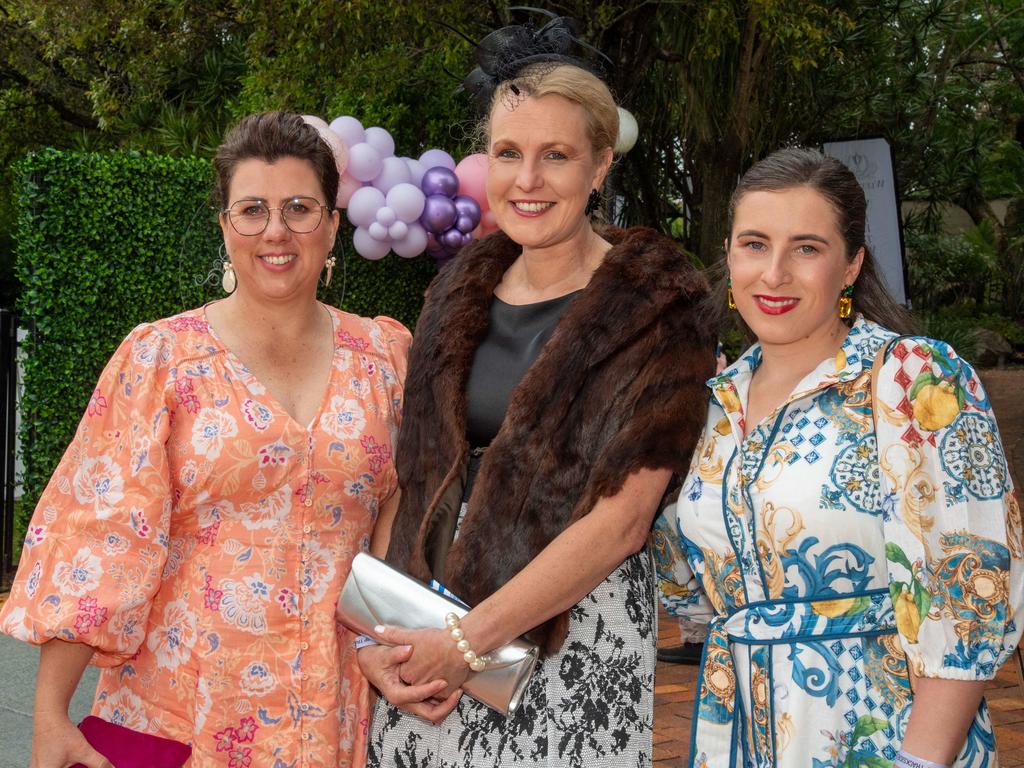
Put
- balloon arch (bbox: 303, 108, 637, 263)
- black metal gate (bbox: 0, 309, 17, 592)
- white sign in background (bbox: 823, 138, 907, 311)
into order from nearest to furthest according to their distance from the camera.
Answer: balloon arch (bbox: 303, 108, 637, 263) → black metal gate (bbox: 0, 309, 17, 592) → white sign in background (bbox: 823, 138, 907, 311)

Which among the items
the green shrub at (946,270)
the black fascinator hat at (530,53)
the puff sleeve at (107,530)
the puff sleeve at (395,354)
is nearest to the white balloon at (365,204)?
the puff sleeve at (395,354)

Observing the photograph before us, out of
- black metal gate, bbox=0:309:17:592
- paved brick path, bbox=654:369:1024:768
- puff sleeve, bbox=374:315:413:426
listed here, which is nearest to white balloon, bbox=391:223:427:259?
black metal gate, bbox=0:309:17:592

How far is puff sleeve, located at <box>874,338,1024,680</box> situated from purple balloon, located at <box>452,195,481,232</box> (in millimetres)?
5405

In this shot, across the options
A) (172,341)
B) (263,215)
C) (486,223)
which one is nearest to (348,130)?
(486,223)

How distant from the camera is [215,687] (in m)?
2.37

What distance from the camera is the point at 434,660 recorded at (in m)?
2.20

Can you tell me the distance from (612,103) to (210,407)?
3.56 feet

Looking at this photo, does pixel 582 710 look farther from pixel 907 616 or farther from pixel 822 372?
pixel 822 372

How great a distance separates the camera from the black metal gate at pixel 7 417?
7.58 m

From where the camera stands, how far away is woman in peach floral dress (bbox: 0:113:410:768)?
233 cm

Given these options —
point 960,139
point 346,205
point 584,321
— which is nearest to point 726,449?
point 584,321

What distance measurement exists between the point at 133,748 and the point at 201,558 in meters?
0.40

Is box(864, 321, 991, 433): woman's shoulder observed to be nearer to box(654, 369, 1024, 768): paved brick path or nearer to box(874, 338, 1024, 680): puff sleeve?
box(874, 338, 1024, 680): puff sleeve

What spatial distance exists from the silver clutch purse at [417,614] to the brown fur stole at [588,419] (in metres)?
0.08
